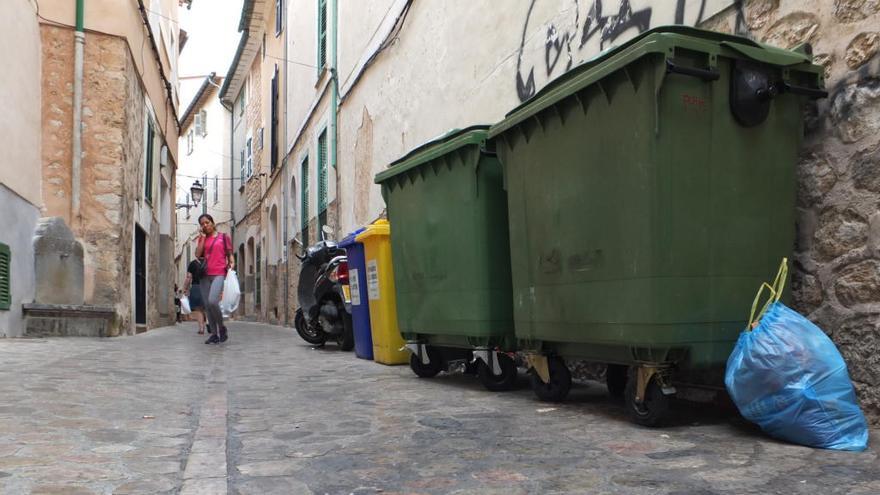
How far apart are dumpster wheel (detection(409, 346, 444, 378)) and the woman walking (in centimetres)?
400

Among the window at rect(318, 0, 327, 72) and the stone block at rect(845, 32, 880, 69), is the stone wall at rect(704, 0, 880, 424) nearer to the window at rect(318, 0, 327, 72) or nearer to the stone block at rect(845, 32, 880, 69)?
the stone block at rect(845, 32, 880, 69)

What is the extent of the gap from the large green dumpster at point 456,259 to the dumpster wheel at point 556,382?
376 mm

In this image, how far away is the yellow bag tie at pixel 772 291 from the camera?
2.85 meters

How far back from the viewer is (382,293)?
18.9ft

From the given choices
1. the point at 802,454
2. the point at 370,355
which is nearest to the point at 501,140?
the point at 802,454

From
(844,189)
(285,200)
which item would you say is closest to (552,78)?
(844,189)

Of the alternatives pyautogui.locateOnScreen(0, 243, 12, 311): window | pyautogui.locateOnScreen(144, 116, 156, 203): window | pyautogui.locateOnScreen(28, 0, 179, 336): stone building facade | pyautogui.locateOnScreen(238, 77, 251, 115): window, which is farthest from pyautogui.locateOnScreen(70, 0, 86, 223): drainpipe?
pyautogui.locateOnScreen(238, 77, 251, 115): window

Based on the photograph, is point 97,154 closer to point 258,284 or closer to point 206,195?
point 258,284

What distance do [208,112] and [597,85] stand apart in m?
32.2

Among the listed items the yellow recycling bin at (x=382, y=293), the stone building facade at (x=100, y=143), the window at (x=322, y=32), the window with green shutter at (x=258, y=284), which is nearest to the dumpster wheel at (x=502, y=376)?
the yellow recycling bin at (x=382, y=293)

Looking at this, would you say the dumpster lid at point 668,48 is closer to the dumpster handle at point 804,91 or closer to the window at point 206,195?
the dumpster handle at point 804,91

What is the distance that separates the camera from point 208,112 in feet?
108

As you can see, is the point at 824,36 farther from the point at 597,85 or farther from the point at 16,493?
the point at 16,493

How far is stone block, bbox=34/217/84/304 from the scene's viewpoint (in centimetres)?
871
